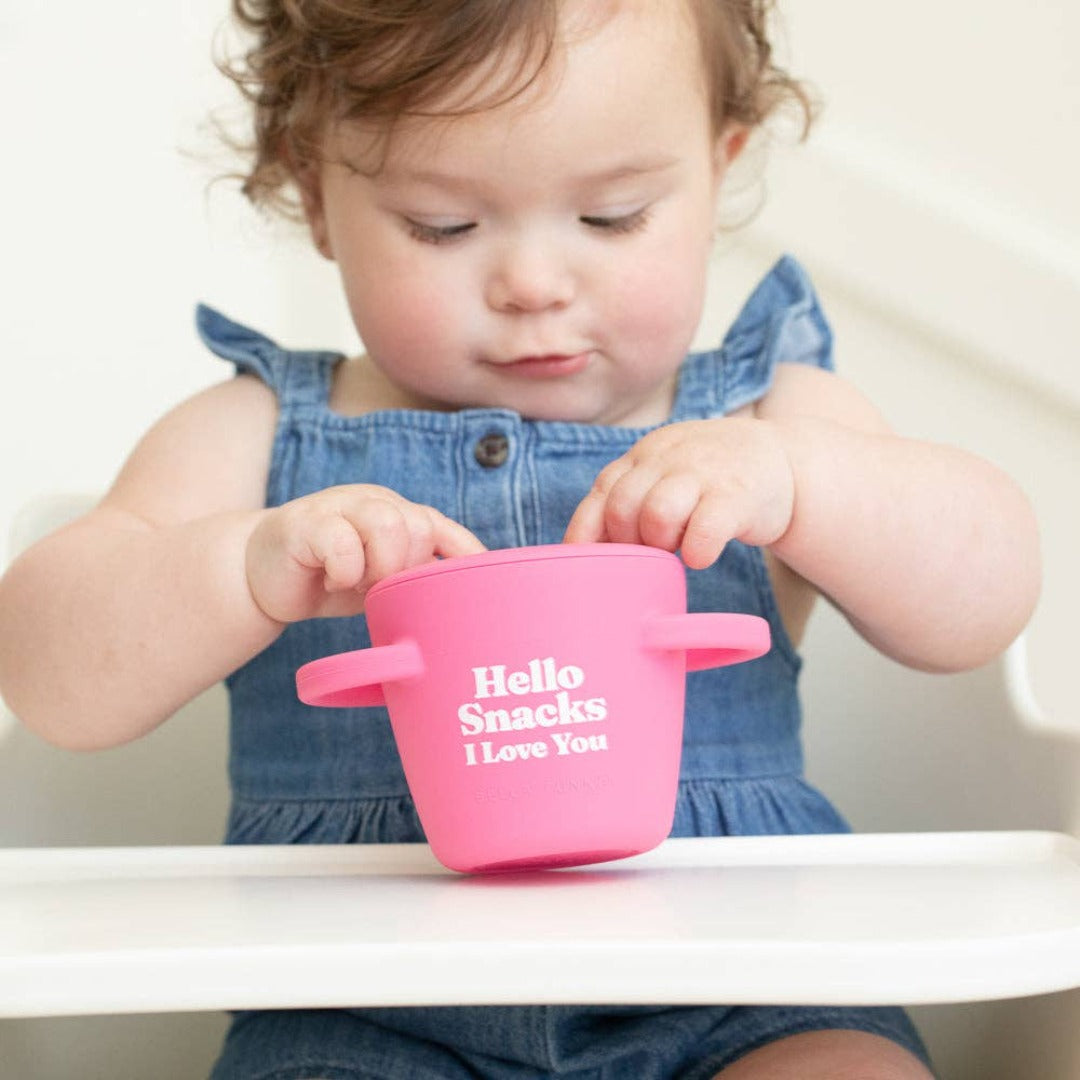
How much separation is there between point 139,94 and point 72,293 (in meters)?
0.29

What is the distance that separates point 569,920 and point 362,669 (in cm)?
15

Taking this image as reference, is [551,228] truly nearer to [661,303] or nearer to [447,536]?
[661,303]

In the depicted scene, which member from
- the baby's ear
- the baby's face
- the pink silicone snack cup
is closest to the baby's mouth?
the baby's face

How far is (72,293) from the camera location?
60.4 inches

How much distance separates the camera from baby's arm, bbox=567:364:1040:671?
0.72 metres

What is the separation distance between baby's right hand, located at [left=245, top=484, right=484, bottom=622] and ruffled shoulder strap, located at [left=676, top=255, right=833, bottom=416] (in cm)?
34

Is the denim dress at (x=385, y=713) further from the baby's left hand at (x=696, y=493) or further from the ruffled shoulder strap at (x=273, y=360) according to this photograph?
the baby's left hand at (x=696, y=493)

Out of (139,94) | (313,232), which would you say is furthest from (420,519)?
(139,94)

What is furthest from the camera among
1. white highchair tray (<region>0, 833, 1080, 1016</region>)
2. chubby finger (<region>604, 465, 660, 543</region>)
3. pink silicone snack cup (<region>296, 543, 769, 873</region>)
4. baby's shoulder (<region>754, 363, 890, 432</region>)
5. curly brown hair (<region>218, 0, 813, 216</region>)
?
baby's shoulder (<region>754, 363, 890, 432</region>)

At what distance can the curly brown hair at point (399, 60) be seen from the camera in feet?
2.87

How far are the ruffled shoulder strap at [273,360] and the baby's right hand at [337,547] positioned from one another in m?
0.30

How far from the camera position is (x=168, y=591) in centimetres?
81

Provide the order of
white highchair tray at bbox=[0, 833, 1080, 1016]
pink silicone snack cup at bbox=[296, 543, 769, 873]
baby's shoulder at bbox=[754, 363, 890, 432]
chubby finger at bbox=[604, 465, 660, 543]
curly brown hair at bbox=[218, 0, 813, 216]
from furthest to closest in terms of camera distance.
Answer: baby's shoulder at bbox=[754, 363, 890, 432] → curly brown hair at bbox=[218, 0, 813, 216] → chubby finger at bbox=[604, 465, 660, 543] → pink silicone snack cup at bbox=[296, 543, 769, 873] → white highchair tray at bbox=[0, 833, 1080, 1016]

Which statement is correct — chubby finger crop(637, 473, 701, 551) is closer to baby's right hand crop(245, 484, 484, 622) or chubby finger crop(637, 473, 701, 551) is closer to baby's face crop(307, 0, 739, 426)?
baby's right hand crop(245, 484, 484, 622)
